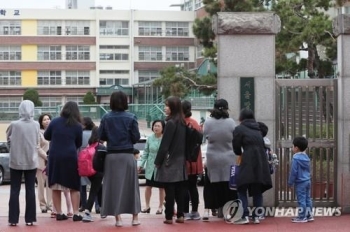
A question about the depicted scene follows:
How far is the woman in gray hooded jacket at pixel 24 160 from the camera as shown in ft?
36.1

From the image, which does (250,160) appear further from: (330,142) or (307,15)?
(307,15)

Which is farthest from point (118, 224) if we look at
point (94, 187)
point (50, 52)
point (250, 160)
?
point (50, 52)

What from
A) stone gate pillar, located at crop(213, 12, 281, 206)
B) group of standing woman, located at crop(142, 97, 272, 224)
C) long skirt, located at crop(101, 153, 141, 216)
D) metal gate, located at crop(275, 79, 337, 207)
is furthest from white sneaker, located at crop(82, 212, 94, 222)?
metal gate, located at crop(275, 79, 337, 207)

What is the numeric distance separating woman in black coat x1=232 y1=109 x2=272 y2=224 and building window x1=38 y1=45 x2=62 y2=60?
204ft

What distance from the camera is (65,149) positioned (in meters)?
11.3

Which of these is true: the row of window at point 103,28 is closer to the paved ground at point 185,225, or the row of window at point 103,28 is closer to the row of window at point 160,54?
the row of window at point 160,54

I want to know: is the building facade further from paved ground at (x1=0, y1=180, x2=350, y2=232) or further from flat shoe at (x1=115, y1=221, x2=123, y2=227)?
flat shoe at (x1=115, y1=221, x2=123, y2=227)

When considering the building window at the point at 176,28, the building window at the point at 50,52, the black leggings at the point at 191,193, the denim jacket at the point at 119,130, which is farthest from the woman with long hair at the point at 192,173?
the building window at the point at 176,28

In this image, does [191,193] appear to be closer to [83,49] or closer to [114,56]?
[83,49]

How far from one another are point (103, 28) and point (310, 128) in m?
62.8

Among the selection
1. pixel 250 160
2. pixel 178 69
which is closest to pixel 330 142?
pixel 250 160

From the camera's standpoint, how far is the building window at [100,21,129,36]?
7311 cm

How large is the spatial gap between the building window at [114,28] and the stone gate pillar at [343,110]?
6190 cm

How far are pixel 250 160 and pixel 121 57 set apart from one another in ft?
208
